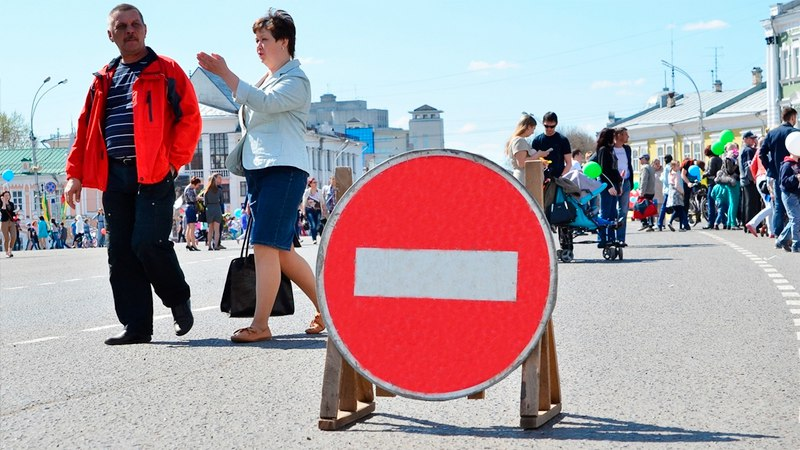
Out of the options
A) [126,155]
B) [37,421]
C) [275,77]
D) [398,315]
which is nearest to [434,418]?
[398,315]

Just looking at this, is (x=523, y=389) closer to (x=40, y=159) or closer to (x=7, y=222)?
(x=7, y=222)

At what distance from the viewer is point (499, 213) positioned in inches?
197

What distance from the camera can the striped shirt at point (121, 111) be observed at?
28.1 ft

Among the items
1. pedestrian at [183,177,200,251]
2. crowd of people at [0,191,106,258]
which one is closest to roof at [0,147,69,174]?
crowd of people at [0,191,106,258]

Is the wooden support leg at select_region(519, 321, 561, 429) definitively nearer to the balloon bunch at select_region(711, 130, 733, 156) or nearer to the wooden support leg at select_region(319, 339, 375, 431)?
the wooden support leg at select_region(319, 339, 375, 431)

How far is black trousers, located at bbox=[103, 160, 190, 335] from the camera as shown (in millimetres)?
8570

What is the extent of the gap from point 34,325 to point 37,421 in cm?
507

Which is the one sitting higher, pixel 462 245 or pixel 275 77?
pixel 275 77

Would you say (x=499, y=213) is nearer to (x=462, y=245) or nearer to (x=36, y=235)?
(x=462, y=245)

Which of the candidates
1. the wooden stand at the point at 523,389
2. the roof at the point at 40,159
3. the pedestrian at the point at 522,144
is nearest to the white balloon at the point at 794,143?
the pedestrian at the point at 522,144

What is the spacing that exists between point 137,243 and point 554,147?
31.4ft

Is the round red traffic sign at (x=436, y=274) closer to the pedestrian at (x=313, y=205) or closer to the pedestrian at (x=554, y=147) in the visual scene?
the pedestrian at (x=554, y=147)

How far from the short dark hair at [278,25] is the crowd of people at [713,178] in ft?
12.5

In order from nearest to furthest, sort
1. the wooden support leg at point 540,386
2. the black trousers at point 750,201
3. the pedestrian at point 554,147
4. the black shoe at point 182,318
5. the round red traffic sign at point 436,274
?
the round red traffic sign at point 436,274, the wooden support leg at point 540,386, the black shoe at point 182,318, the pedestrian at point 554,147, the black trousers at point 750,201
